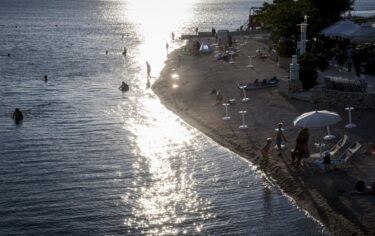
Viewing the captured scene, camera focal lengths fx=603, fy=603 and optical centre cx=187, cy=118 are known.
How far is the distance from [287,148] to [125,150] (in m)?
6.96

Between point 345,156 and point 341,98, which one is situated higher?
point 341,98

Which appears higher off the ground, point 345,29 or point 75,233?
point 345,29

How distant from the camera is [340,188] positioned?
720 inches

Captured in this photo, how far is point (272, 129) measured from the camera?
25.5m

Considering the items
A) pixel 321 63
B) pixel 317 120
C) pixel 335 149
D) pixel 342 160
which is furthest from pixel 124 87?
pixel 342 160

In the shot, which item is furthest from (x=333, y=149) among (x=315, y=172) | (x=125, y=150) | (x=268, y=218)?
(x=125, y=150)

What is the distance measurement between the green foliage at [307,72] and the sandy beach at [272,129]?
1310 mm

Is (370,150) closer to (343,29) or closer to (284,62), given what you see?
(343,29)

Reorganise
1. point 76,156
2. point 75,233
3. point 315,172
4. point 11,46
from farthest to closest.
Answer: point 11,46
point 76,156
point 315,172
point 75,233

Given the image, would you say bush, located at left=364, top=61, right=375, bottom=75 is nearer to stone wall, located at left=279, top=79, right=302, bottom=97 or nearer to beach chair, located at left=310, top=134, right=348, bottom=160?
stone wall, located at left=279, top=79, right=302, bottom=97

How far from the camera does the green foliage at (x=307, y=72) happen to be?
29422 millimetres

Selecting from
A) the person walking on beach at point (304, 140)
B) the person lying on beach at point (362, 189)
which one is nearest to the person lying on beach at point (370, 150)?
the person walking on beach at point (304, 140)

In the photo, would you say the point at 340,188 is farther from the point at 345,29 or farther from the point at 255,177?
the point at 345,29

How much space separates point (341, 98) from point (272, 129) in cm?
354
